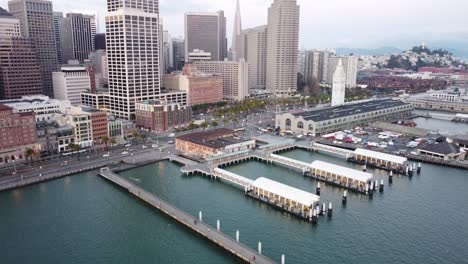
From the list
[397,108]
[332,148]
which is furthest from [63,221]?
[397,108]

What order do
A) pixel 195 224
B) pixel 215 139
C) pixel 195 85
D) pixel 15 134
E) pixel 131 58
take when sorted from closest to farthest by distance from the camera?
pixel 195 224
pixel 15 134
pixel 215 139
pixel 131 58
pixel 195 85

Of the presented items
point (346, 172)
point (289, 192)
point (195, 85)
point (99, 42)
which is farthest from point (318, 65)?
point (289, 192)

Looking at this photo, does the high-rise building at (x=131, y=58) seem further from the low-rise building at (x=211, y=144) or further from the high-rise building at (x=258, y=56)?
the high-rise building at (x=258, y=56)

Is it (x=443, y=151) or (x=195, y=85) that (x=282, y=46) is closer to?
(x=195, y=85)

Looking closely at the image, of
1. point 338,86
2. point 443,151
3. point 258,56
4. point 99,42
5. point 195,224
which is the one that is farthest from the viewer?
point 99,42

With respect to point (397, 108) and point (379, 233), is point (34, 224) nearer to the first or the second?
point (379, 233)

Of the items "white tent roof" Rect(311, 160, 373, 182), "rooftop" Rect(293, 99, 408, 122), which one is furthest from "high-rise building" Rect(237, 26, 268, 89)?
"white tent roof" Rect(311, 160, 373, 182)

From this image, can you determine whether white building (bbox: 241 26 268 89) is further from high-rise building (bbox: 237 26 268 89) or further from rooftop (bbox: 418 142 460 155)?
rooftop (bbox: 418 142 460 155)
